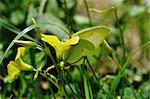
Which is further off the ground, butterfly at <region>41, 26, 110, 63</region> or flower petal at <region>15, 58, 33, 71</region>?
butterfly at <region>41, 26, 110, 63</region>

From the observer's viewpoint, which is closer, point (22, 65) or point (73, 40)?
point (73, 40)

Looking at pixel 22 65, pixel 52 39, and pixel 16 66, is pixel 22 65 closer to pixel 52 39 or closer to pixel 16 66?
pixel 16 66

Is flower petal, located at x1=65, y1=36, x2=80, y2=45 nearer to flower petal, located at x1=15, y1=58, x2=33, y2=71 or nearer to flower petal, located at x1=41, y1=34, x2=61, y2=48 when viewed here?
flower petal, located at x1=41, y1=34, x2=61, y2=48

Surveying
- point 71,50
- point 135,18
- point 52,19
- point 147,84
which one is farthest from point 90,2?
point 71,50

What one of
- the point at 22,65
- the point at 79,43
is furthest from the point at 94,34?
the point at 22,65

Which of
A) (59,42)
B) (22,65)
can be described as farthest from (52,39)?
(22,65)

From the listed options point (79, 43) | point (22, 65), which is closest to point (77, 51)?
point (79, 43)

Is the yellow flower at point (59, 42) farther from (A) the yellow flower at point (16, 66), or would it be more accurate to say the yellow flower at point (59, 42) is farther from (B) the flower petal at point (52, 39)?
(A) the yellow flower at point (16, 66)

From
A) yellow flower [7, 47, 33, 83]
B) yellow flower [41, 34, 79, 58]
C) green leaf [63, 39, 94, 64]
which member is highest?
yellow flower [41, 34, 79, 58]

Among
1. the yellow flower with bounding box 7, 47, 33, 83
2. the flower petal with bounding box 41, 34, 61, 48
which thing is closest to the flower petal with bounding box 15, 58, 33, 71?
the yellow flower with bounding box 7, 47, 33, 83

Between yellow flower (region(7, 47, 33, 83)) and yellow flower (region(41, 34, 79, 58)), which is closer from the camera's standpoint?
yellow flower (region(41, 34, 79, 58))

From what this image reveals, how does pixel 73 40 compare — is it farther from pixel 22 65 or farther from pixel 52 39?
pixel 22 65

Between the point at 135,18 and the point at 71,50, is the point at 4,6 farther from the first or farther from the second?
the point at 71,50
